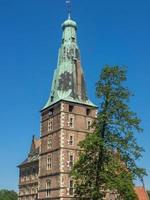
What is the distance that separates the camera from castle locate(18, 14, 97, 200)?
67188 millimetres

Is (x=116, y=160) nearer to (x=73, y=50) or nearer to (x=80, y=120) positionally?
(x=80, y=120)

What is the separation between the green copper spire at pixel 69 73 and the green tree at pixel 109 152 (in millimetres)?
27438

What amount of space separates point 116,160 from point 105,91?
22.8ft

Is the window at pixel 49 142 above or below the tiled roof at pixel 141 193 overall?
above

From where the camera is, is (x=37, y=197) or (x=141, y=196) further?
(x=141, y=196)

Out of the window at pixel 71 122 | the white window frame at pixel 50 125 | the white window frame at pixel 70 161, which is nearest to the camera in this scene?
the white window frame at pixel 70 161

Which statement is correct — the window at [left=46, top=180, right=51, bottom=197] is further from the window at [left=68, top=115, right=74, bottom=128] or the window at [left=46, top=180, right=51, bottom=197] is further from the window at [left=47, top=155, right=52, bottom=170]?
the window at [left=68, top=115, right=74, bottom=128]

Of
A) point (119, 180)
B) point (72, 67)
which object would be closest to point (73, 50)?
point (72, 67)

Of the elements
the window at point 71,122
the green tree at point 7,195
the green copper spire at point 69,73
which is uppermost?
the green copper spire at point 69,73

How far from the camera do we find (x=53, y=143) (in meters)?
70.2

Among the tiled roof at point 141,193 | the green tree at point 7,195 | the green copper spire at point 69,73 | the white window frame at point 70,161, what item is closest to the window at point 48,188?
the white window frame at point 70,161

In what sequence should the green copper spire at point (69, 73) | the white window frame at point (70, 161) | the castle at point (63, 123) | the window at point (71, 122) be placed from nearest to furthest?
the castle at point (63, 123) < the white window frame at point (70, 161) < the window at point (71, 122) < the green copper spire at point (69, 73)

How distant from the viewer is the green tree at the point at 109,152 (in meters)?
42.0

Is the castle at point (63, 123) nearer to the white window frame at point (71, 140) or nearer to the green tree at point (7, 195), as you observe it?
the white window frame at point (71, 140)
